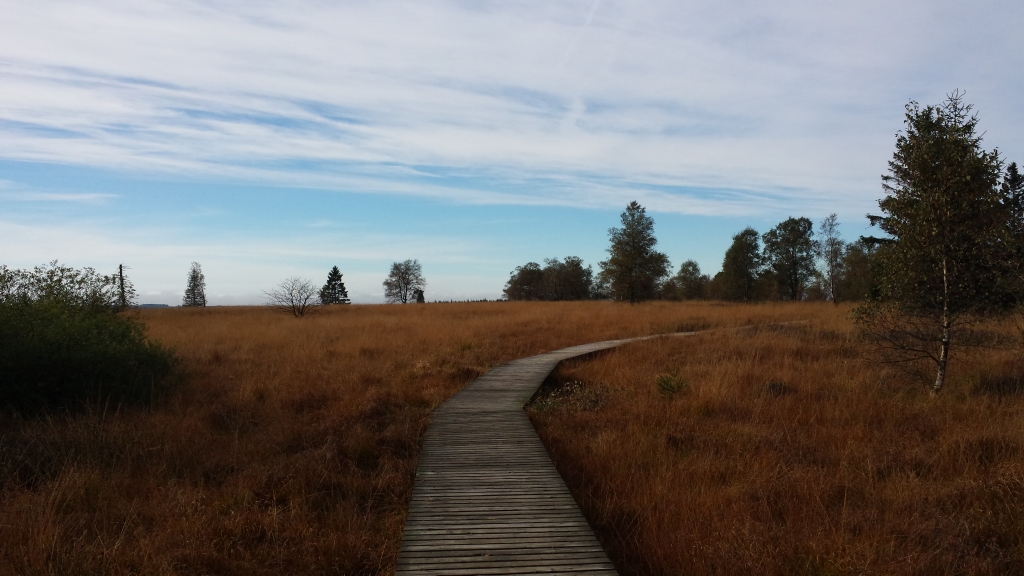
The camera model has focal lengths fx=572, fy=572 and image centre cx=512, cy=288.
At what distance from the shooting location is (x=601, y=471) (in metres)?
6.32

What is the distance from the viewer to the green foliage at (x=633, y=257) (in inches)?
1547

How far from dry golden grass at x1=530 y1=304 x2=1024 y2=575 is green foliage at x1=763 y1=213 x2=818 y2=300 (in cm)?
3703

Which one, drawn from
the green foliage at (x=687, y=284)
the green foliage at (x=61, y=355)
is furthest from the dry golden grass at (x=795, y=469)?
the green foliage at (x=687, y=284)

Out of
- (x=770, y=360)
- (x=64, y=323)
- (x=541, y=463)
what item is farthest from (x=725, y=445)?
(x=64, y=323)

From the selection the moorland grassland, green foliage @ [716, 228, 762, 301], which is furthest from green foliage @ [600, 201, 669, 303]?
the moorland grassland

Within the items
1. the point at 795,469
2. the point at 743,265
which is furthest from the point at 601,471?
the point at 743,265

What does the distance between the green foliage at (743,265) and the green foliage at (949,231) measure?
39566mm

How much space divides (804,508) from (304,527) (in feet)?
14.5

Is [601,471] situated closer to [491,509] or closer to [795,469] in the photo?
[491,509]

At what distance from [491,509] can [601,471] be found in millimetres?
1797

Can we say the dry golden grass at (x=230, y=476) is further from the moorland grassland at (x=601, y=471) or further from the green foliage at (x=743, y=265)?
the green foliage at (x=743, y=265)

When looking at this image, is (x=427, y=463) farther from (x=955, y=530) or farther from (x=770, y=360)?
(x=770, y=360)

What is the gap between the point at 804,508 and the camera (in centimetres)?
520

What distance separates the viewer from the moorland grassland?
4.42 meters
